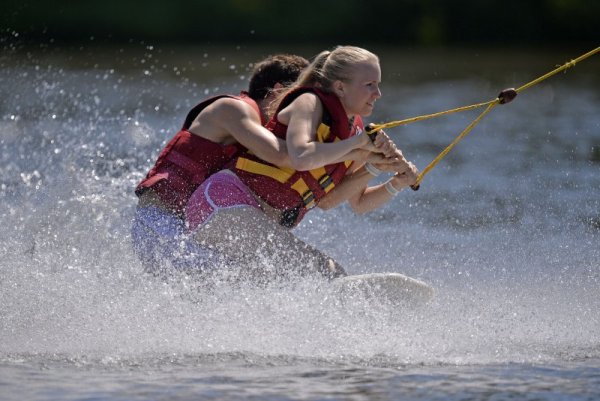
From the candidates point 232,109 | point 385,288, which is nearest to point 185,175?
point 232,109

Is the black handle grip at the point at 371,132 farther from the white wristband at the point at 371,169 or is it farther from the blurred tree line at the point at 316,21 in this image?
the blurred tree line at the point at 316,21

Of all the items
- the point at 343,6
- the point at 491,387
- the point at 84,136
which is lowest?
the point at 491,387

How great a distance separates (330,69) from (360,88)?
0.16 meters

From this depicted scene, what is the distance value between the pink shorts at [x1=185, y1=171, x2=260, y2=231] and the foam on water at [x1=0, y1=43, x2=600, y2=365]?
30 cm

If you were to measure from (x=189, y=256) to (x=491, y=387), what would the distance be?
1.52 m

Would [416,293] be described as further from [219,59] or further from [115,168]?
[219,59]

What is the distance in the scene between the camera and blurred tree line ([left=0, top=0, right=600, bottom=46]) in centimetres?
2691

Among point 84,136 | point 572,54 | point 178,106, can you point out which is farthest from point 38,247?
point 572,54

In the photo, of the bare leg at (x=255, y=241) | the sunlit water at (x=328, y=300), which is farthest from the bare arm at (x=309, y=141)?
the sunlit water at (x=328, y=300)

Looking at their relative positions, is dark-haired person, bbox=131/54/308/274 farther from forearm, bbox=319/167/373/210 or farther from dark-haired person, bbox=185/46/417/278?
forearm, bbox=319/167/373/210

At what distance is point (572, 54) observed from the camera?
A: 22.9 metres

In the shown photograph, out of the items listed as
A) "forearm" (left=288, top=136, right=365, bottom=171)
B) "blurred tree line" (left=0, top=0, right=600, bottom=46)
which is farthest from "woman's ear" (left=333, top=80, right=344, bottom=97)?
"blurred tree line" (left=0, top=0, right=600, bottom=46)

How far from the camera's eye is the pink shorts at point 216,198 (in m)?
5.51

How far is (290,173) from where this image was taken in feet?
18.4
